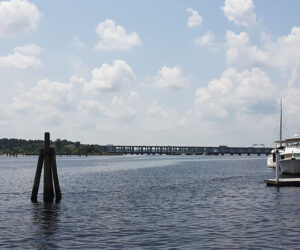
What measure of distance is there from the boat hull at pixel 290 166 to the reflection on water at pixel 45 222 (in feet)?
152

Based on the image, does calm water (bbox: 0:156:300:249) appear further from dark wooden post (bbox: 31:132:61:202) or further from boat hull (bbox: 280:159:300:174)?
boat hull (bbox: 280:159:300:174)

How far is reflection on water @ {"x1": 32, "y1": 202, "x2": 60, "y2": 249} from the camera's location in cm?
2295

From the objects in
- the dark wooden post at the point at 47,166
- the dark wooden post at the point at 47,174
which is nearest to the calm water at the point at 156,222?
the dark wooden post at the point at 47,174

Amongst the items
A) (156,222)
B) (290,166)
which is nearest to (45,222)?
(156,222)

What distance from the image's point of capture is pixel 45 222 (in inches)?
1149

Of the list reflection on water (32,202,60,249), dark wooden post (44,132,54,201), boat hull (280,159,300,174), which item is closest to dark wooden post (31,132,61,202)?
dark wooden post (44,132,54,201)

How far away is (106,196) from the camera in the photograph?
1807 inches

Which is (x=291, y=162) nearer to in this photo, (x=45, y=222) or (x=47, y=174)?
(x=47, y=174)

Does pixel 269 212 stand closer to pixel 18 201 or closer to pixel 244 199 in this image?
pixel 244 199

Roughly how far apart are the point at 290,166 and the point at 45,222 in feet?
173

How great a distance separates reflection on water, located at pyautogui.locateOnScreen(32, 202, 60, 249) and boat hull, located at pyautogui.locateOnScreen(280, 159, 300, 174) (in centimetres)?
4638

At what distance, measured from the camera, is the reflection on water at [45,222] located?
904 inches

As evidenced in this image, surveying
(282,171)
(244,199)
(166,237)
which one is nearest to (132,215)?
(166,237)

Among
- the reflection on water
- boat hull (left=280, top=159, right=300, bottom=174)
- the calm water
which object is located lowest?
the reflection on water
